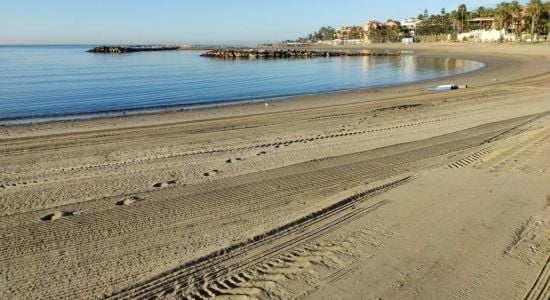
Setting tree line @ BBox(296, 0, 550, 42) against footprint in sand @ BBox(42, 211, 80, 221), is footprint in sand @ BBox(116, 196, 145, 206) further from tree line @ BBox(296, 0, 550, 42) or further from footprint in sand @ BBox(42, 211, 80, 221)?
tree line @ BBox(296, 0, 550, 42)

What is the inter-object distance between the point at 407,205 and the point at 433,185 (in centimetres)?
96

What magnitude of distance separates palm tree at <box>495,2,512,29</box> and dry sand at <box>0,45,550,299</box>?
3882 inches

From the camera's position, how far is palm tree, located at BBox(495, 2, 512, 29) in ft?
309

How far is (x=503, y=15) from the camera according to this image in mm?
95188

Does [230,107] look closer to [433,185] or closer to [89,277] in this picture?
[433,185]

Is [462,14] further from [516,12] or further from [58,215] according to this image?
[58,215]

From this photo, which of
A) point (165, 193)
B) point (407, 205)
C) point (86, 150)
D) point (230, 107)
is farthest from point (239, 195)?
point (230, 107)

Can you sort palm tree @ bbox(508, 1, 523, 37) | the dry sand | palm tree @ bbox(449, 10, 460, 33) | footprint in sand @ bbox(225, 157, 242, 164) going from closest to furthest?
the dry sand, footprint in sand @ bbox(225, 157, 242, 164), palm tree @ bbox(508, 1, 523, 37), palm tree @ bbox(449, 10, 460, 33)

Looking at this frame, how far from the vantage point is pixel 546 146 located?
8.06 metres

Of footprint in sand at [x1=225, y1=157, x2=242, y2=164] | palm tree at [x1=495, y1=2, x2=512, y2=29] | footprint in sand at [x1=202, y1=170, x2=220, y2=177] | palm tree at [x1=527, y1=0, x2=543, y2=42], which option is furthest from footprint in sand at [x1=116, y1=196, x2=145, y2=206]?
palm tree at [x1=495, y1=2, x2=512, y2=29]

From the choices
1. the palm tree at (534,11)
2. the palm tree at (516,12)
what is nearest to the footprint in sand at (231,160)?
the palm tree at (534,11)

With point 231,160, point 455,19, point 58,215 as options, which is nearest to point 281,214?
point 58,215

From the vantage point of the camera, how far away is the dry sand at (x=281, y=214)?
12.4 ft

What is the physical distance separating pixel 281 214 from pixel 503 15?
350 ft
